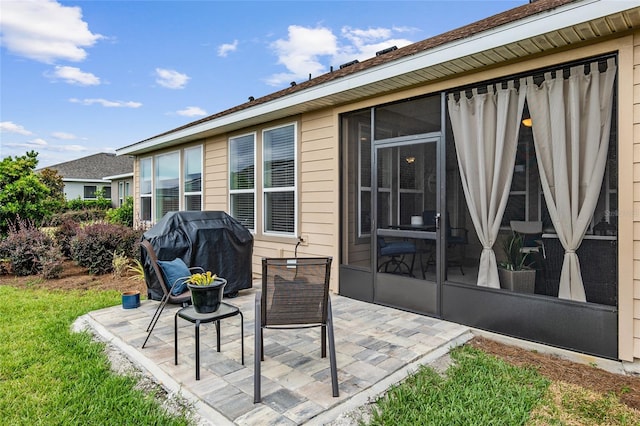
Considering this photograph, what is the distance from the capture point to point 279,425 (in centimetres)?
196

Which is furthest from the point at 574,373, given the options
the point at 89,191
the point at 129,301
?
the point at 89,191

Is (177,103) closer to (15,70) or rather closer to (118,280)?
(15,70)

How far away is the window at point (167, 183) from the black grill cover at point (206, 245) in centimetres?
365

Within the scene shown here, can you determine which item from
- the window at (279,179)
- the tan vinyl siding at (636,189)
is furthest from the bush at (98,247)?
the tan vinyl siding at (636,189)

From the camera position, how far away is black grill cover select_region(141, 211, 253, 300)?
4434mm

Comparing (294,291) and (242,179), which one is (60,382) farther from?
(242,179)

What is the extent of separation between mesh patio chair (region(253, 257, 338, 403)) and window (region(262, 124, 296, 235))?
317 centimetres

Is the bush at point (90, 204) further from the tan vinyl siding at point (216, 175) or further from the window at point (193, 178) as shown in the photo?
the tan vinyl siding at point (216, 175)

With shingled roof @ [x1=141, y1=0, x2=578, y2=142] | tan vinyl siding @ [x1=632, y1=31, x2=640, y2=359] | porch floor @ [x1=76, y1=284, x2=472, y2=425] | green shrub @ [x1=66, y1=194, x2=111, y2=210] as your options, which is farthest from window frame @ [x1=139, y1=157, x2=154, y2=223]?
green shrub @ [x1=66, y1=194, x2=111, y2=210]

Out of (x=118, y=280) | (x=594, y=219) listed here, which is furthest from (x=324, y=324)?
(x=118, y=280)

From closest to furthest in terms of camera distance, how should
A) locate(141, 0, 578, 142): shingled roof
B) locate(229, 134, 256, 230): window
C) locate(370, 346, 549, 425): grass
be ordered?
locate(370, 346, 549, 425): grass → locate(141, 0, 578, 142): shingled roof → locate(229, 134, 256, 230): window

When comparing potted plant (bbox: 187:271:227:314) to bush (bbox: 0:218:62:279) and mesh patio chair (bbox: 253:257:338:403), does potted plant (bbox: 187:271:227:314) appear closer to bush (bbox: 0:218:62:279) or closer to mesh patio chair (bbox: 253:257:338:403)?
mesh patio chair (bbox: 253:257:338:403)

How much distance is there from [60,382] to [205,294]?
4.04 feet

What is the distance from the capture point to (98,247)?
6.62 metres
